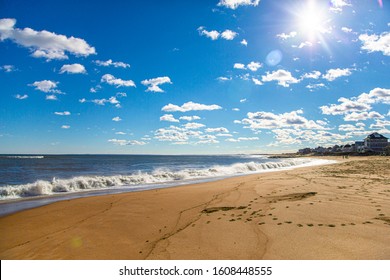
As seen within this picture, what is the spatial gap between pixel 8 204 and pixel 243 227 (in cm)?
1349

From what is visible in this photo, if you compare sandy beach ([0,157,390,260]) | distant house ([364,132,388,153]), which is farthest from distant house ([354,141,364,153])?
sandy beach ([0,157,390,260])

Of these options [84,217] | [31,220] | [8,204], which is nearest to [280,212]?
[84,217]

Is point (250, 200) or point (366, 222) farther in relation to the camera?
point (250, 200)

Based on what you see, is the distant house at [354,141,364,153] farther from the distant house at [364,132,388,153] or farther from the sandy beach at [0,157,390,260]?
the sandy beach at [0,157,390,260]

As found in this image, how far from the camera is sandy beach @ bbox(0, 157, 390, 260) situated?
5.38 metres

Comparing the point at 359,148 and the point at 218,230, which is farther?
the point at 359,148

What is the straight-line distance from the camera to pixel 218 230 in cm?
686

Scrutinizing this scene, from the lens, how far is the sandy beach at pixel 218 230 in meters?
5.38

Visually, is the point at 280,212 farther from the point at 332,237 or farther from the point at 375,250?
the point at 375,250

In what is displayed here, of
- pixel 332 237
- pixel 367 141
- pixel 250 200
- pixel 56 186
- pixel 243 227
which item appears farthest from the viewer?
pixel 367 141

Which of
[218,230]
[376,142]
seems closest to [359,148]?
[376,142]

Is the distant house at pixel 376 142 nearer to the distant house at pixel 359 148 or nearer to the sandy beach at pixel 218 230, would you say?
the distant house at pixel 359 148

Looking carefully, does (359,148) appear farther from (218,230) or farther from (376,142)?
(218,230)
